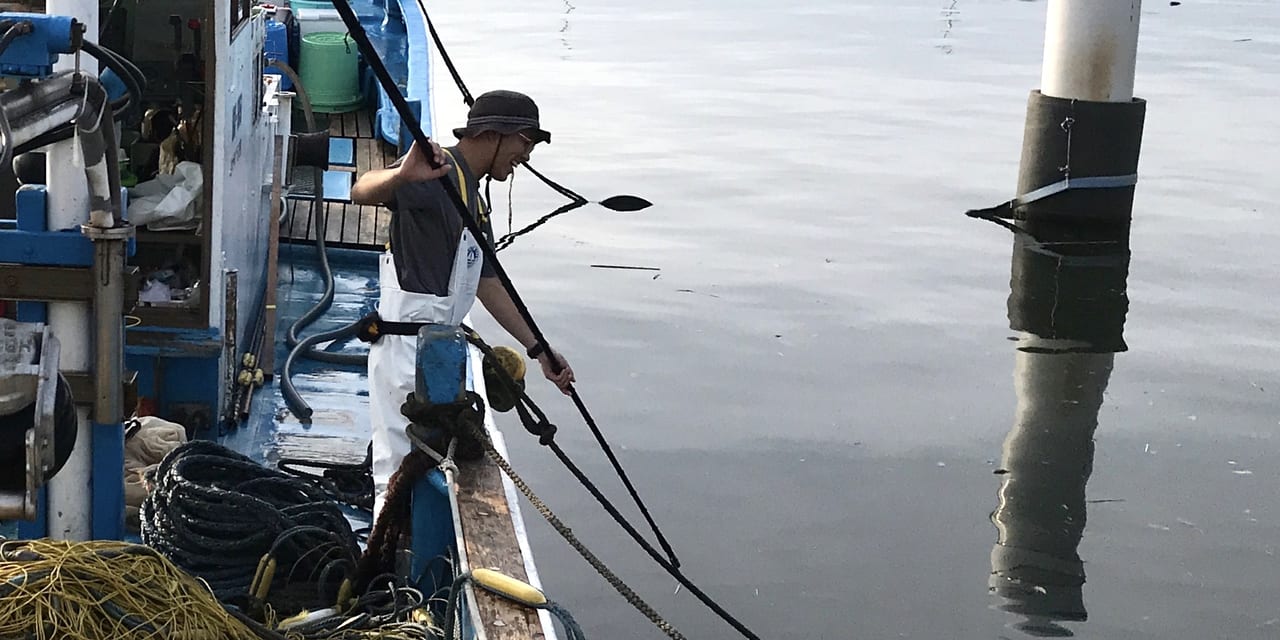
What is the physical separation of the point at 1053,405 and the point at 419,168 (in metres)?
7.44

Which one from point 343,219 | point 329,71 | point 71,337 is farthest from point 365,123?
point 71,337

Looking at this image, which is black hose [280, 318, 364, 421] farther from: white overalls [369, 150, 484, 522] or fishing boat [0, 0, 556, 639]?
white overalls [369, 150, 484, 522]

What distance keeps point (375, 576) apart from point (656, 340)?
7.35m

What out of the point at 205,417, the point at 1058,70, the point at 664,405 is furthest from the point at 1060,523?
the point at 1058,70

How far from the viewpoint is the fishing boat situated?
361 centimetres

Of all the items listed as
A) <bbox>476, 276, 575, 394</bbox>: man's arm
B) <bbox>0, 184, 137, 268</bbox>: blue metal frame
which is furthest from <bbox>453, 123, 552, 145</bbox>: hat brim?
<bbox>0, 184, 137, 268</bbox>: blue metal frame

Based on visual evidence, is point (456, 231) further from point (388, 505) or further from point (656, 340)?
point (656, 340)

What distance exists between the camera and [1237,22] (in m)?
32.5

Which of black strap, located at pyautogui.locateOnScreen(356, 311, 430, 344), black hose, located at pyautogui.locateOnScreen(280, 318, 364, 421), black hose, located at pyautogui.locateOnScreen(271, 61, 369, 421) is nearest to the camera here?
black strap, located at pyautogui.locateOnScreen(356, 311, 430, 344)

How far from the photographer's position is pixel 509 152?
5.10 metres

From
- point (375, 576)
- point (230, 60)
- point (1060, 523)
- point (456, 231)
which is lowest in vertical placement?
point (1060, 523)

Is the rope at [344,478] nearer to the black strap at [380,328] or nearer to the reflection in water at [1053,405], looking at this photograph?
the black strap at [380,328]

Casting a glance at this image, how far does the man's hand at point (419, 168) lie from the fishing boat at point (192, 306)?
2.71 feet

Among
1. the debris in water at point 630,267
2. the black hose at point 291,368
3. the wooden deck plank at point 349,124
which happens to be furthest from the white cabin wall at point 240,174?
the debris in water at point 630,267
